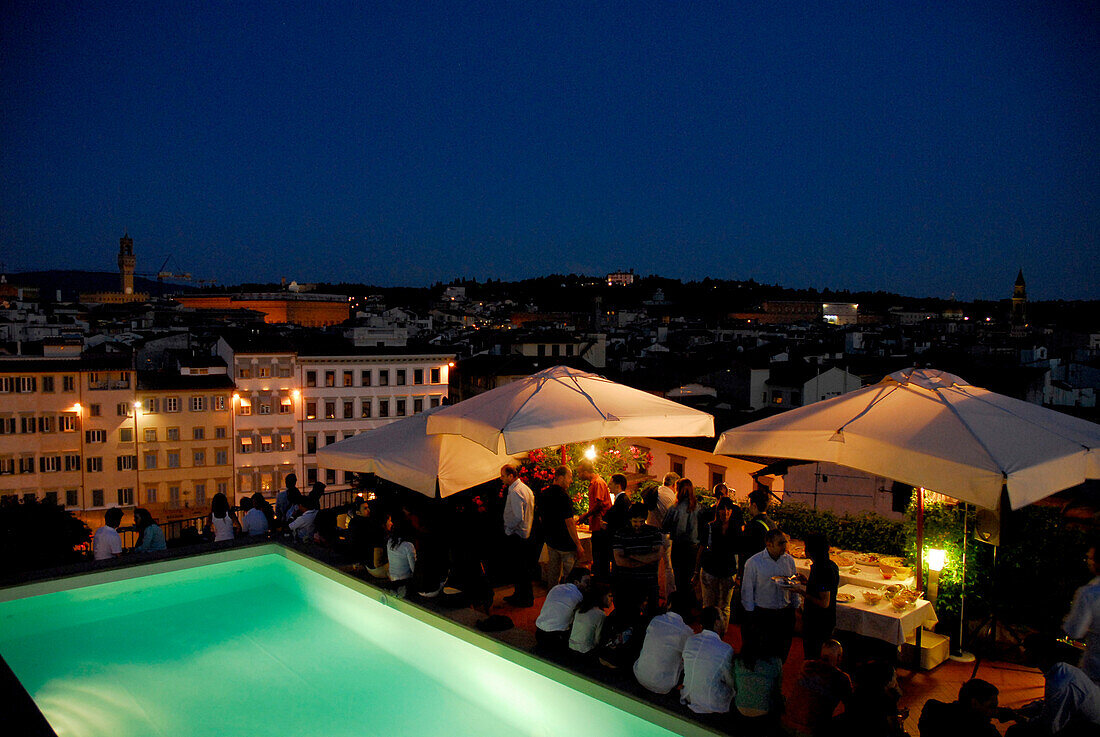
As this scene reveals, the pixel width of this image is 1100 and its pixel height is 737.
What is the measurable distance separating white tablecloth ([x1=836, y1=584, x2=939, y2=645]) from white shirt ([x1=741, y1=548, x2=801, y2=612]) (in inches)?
31.8

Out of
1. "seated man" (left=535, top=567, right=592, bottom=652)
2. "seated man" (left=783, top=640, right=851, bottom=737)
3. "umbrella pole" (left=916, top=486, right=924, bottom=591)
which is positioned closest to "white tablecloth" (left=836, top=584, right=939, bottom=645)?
"umbrella pole" (left=916, top=486, right=924, bottom=591)

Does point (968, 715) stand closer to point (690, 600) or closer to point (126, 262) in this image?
point (690, 600)

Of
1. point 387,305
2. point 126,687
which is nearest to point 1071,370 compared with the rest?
point 126,687

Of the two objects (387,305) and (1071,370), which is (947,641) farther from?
(387,305)

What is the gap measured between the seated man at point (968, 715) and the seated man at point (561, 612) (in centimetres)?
296

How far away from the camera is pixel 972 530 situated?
7.05m

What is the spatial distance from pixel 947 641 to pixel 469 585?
4799 millimetres

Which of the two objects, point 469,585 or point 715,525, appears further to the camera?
point 469,585

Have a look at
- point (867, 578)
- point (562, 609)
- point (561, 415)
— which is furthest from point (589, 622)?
point (867, 578)

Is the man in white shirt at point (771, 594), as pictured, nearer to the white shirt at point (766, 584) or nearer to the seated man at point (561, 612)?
the white shirt at point (766, 584)

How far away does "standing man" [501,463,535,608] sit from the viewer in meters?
8.16

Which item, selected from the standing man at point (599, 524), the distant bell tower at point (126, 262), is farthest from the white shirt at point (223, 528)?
the distant bell tower at point (126, 262)

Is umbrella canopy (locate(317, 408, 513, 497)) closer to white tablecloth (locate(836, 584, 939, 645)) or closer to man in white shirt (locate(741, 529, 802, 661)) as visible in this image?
man in white shirt (locate(741, 529, 802, 661))

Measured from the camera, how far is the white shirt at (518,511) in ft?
26.7
